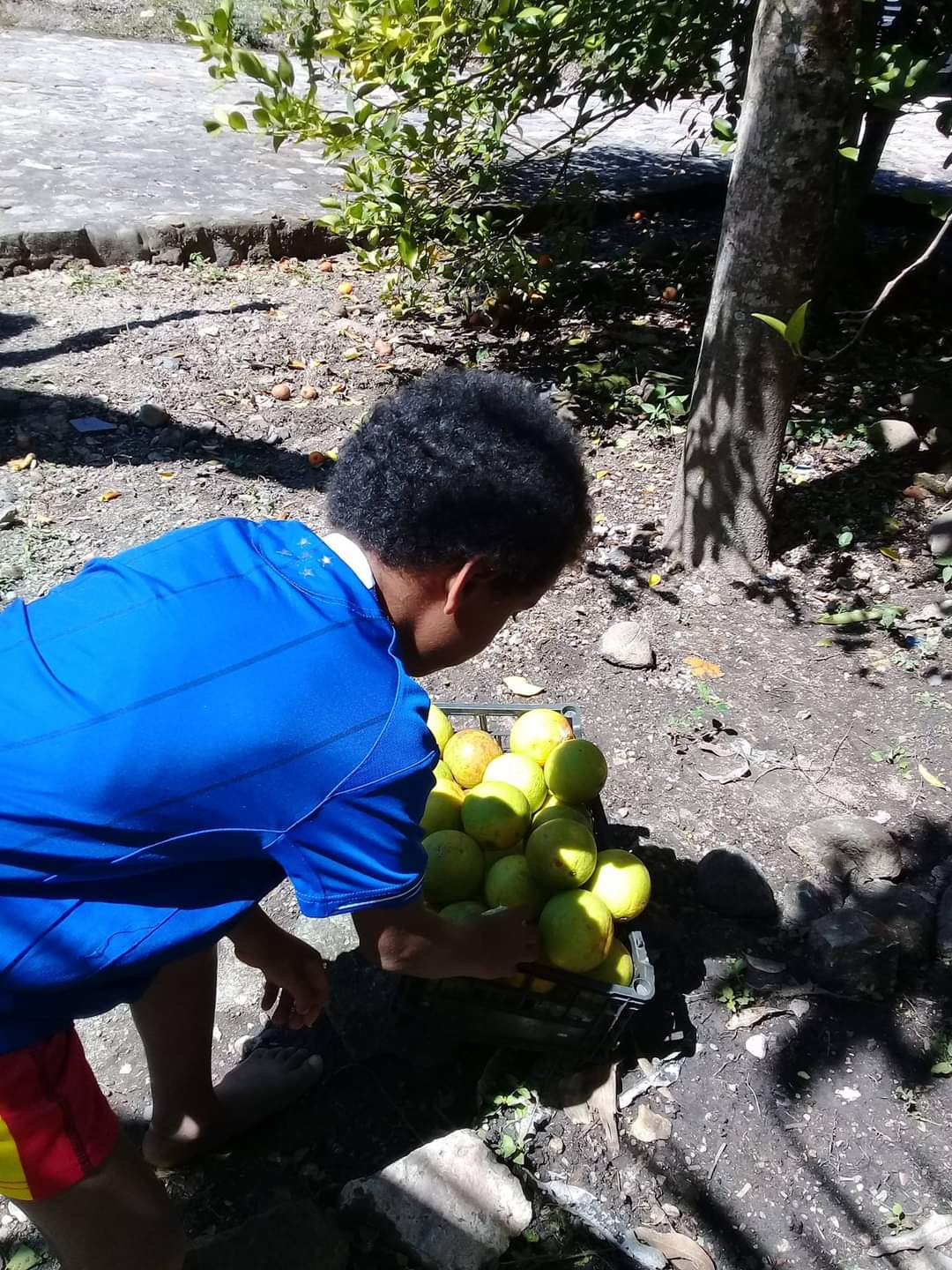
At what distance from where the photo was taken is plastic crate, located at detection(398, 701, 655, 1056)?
215 centimetres

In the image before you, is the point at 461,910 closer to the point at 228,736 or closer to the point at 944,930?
the point at 228,736

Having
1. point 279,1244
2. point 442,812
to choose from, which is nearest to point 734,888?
→ point 442,812

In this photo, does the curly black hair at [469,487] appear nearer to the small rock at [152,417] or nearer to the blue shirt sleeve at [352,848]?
the blue shirt sleeve at [352,848]

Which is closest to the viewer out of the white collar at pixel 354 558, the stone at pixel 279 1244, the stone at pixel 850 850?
the white collar at pixel 354 558

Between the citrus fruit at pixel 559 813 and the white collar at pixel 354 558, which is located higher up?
the white collar at pixel 354 558

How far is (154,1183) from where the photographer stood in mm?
1709

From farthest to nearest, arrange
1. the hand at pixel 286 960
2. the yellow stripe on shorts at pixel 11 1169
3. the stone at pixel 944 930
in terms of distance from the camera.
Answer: the stone at pixel 944 930 < the hand at pixel 286 960 < the yellow stripe on shorts at pixel 11 1169

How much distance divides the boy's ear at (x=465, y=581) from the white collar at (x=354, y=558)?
0.13 metres

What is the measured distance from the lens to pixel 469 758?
2.69 m

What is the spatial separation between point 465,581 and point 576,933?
98 cm

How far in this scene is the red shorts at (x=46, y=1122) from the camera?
4.94 feet

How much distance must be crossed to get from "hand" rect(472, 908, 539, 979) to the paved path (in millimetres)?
6978

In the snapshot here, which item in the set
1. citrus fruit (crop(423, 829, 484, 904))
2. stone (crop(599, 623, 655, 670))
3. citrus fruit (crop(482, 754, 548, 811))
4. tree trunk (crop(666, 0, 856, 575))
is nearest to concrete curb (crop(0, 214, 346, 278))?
tree trunk (crop(666, 0, 856, 575))

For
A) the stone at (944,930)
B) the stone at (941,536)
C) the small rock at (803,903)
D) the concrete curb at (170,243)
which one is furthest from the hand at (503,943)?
the concrete curb at (170,243)
